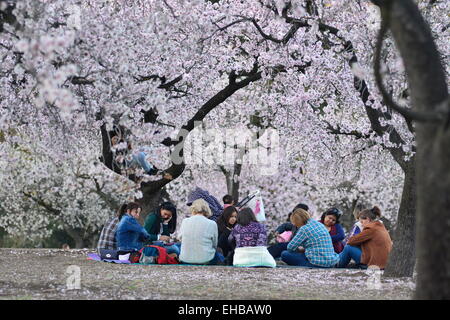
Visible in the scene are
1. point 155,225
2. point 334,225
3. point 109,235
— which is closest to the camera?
point 109,235

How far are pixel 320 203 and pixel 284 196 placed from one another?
152 inches

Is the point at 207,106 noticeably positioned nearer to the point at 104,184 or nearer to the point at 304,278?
the point at 304,278

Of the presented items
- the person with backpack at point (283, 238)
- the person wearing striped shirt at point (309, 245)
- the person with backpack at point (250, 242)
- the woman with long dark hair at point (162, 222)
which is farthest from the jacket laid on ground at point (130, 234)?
the person wearing striped shirt at point (309, 245)

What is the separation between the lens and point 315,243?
41.1ft

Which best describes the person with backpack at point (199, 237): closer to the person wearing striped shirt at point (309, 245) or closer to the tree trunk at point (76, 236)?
the person wearing striped shirt at point (309, 245)

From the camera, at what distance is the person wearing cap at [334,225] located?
13.8 metres

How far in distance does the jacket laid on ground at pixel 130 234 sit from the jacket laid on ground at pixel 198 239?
0.77 m

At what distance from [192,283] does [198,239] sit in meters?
2.63

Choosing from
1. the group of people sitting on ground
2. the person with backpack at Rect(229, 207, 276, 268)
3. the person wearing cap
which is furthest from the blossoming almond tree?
the person with backpack at Rect(229, 207, 276, 268)

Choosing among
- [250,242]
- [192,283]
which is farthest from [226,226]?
[192,283]

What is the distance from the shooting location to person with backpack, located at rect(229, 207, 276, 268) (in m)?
12.3

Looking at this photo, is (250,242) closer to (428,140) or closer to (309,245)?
(309,245)
